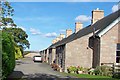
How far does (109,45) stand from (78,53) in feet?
14.2

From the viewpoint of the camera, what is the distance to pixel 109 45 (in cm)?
2650

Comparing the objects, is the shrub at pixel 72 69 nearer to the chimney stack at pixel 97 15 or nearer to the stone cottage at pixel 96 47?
the stone cottage at pixel 96 47

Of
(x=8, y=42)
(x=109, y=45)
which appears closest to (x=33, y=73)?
(x=109, y=45)

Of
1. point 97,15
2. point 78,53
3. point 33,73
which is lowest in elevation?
point 33,73

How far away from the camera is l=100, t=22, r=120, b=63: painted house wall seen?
26297mm

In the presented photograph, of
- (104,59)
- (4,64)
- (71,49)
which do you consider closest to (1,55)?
(4,64)

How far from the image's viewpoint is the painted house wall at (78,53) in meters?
29.5

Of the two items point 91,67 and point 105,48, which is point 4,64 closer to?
point 105,48

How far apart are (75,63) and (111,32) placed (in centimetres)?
550

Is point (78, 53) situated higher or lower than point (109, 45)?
lower

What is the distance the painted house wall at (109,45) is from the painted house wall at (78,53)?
11.3ft

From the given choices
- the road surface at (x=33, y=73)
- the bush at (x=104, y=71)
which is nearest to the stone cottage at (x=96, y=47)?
the bush at (x=104, y=71)

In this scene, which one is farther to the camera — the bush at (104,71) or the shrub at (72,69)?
the shrub at (72,69)

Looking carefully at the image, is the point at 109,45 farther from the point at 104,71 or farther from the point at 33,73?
the point at 33,73
